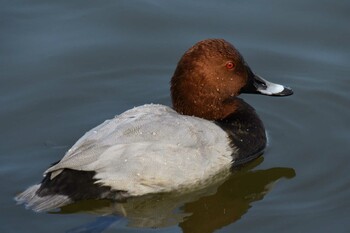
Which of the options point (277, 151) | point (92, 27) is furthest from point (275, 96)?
point (92, 27)

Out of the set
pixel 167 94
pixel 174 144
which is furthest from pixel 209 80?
pixel 167 94

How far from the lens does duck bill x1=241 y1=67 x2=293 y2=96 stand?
6.88 meters

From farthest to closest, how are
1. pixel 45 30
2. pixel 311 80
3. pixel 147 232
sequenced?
1. pixel 45 30
2. pixel 311 80
3. pixel 147 232

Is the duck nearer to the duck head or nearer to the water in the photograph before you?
the duck head

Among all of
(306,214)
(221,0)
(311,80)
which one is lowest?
(306,214)

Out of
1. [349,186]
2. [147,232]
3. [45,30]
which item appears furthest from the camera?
[45,30]

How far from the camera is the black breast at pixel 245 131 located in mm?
6566

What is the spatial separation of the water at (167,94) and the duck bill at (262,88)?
326 mm

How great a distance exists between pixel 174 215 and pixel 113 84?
1.95 meters

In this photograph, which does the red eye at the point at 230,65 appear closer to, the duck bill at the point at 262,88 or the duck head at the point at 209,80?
the duck head at the point at 209,80

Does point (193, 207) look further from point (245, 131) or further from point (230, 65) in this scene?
point (230, 65)

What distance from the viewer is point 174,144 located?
6070 millimetres

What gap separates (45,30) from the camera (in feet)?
27.0

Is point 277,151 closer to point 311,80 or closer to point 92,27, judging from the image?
point 311,80
